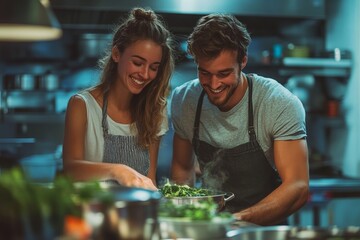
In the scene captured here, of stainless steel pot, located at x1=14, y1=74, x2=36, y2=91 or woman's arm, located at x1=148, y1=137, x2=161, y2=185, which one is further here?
stainless steel pot, located at x1=14, y1=74, x2=36, y2=91

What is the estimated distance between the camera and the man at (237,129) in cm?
267

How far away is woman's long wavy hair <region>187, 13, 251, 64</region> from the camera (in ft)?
8.75

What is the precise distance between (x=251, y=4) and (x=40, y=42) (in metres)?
1.86

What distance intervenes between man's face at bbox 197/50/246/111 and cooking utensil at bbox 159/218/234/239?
3.36 feet

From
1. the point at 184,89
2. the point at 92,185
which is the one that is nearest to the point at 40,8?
the point at 184,89

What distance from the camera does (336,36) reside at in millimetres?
5723

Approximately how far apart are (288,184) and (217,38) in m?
0.65

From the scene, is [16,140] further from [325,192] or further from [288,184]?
[288,184]

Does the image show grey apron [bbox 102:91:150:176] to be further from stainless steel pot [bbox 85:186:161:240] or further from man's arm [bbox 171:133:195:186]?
stainless steel pot [bbox 85:186:161:240]

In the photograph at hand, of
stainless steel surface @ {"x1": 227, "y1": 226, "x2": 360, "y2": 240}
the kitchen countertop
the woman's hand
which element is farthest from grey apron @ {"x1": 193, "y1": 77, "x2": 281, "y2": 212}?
the kitchen countertop

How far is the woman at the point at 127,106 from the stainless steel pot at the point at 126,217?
1058 mm

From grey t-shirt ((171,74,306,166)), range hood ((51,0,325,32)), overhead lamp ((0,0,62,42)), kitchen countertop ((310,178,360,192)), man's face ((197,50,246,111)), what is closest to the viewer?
man's face ((197,50,246,111))

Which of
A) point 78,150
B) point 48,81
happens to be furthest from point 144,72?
point 48,81

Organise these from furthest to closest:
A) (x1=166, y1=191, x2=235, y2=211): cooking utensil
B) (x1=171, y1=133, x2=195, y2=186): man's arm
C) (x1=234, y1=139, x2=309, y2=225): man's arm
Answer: (x1=171, y1=133, x2=195, y2=186): man's arm
(x1=234, y1=139, x2=309, y2=225): man's arm
(x1=166, y1=191, x2=235, y2=211): cooking utensil
